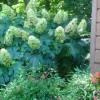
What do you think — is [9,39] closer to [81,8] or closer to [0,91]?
[0,91]

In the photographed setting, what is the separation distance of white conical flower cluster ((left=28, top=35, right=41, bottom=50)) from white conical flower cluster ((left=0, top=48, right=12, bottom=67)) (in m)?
0.32

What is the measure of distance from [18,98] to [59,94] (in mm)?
440

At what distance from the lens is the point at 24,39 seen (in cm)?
534

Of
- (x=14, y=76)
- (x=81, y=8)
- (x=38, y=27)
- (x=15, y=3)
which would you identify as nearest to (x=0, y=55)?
(x=14, y=76)

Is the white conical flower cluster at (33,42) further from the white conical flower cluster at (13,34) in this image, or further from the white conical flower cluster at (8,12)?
the white conical flower cluster at (8,12)

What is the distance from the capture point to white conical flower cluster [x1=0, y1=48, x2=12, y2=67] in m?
5.06

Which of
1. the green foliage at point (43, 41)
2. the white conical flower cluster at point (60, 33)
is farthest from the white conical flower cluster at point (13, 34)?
the white conical flower cluster at point (60, 33)

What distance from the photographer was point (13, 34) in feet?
17.5

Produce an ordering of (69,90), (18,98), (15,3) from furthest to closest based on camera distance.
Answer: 1. (15,3)
2. (69,90)
3. (18,98)

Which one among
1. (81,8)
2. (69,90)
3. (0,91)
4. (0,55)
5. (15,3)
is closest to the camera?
(69,90)

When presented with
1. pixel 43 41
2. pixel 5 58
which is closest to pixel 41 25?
pixel 43 41

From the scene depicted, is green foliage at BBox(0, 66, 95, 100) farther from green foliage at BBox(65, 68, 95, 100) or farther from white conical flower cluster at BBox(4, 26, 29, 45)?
white conical flower cluster at BBox(4, 26, 29, 45)

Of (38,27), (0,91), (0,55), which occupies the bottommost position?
(0,91)

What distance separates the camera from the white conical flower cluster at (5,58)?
5.06 metres
